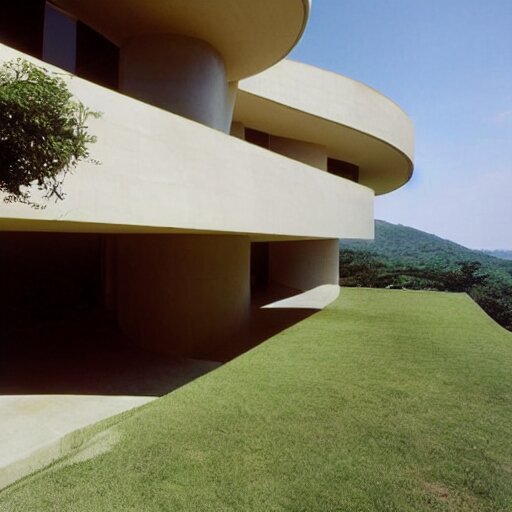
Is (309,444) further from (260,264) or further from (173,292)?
(260,264)

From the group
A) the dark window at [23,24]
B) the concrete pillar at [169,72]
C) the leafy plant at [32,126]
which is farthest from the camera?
the concrete pillar at [169,72]

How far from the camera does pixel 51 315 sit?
14898 millimetres

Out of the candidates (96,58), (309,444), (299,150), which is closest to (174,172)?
(309,444)

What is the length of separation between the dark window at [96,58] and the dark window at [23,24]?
45.3 inches

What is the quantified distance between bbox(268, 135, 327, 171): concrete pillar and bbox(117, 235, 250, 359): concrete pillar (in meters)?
10.9

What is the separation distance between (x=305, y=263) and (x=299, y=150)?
248 inches

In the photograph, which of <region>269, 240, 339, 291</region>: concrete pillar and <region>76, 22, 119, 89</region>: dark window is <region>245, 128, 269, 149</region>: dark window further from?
<region>76, 22, 119, 89</region>: dark window

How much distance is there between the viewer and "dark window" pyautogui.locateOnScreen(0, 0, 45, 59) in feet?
34.7

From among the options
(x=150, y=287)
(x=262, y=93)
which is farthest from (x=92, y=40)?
(x=150, y=287)

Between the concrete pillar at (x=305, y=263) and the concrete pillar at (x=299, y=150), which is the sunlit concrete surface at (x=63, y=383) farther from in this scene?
the concrete pillar at (x=299, y=150)

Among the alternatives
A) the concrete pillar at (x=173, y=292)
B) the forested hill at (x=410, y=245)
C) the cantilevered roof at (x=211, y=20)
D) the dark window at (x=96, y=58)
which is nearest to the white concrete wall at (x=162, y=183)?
the concrete pillar at (x=173, y=292)

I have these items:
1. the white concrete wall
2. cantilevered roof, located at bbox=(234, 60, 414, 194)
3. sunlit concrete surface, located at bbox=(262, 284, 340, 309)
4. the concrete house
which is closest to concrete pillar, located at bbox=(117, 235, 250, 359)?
the concrete house

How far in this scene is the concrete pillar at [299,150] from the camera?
2197 centimetres

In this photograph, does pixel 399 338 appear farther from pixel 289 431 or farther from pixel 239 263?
pixel 289 431
